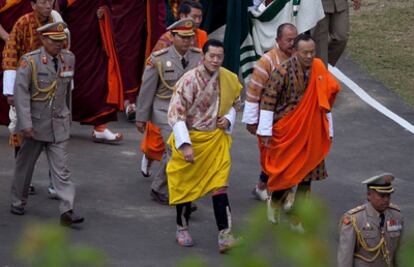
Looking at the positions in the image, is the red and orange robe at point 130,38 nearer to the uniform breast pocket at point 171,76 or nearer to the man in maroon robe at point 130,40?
the man in maroon robe at point 130,40

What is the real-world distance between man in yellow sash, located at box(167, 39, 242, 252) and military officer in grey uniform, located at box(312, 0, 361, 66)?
13.8 feet

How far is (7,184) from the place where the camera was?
28.2ft

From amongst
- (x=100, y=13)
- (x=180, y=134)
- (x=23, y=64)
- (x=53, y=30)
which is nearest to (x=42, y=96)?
(x=23, y=64)

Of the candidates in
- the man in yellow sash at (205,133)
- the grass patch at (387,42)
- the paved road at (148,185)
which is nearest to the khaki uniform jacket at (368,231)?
the paved road at (148,185)

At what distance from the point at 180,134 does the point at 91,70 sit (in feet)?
11.1

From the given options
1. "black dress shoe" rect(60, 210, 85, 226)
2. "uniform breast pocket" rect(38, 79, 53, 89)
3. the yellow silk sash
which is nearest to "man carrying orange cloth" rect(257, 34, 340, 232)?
the yellow silk sash

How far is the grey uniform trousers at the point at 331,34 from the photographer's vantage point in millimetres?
11297

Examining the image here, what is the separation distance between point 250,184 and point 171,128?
1.72m

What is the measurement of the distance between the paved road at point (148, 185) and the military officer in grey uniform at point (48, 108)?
35 cm

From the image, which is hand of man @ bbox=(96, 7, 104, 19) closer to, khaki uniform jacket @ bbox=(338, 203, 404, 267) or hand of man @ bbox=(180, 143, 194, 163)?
hand of man @ bbox=(180, 143, 194, 163)

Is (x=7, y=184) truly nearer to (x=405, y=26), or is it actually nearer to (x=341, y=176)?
(x=341, y=176)

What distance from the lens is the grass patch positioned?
13.7 m

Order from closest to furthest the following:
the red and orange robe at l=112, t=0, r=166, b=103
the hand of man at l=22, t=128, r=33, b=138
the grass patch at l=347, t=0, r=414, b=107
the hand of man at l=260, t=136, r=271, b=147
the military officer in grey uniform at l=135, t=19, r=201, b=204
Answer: the hand of man at l=22, t=128, r=33, b=138 < the hand of man at l=260, t=136, r=271, b=147 < the military officer in grey uniform at l=135, t=19, r=201, b=204 < the red and orange robe at l=112, t=0, r=166, b=103 < the grass patch at l=347, t=0, r=414, b=107

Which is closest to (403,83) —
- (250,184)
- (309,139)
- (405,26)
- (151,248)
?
(405,26)
